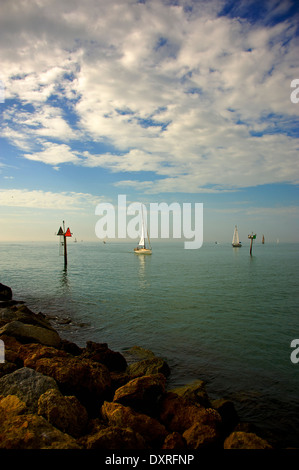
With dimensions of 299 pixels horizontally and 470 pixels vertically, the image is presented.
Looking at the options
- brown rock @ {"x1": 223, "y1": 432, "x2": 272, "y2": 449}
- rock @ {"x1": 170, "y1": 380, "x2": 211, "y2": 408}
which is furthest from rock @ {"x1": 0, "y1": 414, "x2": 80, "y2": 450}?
rock @ {"x1": 170, "y1": 380, "x2": 211, "y2": 408}

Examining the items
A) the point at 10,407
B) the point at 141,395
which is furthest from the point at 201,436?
the point at 10,407

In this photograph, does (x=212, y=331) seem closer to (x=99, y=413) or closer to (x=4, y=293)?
(x=99, y=413)

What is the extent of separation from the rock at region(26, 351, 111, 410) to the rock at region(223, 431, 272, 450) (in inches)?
112

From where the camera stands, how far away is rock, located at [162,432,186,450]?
4602 millimetres

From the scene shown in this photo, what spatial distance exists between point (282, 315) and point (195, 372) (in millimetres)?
10889

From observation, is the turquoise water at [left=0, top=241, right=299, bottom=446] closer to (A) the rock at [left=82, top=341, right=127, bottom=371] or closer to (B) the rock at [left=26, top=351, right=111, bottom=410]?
(A) the rock at [left=82, top=341, right=127, bottom=371]

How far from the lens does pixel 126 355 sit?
10844mm

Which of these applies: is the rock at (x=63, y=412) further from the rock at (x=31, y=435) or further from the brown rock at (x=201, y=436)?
the brown rock at (x=201, y=436)

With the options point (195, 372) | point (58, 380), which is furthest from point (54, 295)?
point (58, 380)

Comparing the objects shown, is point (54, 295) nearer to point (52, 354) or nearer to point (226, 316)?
point (226, 316)

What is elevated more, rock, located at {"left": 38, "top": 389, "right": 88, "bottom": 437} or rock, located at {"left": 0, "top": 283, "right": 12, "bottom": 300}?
rock, located at {"left": 38, "top": 389, "right": 88, "bottom": 437}

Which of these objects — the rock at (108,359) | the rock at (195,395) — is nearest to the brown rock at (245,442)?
the rock at (195,395)

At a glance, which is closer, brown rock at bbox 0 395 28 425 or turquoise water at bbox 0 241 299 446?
brown rock at bbox 0 395 28 425

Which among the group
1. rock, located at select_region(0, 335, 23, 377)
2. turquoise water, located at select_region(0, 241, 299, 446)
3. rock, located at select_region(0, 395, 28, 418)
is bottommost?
turquoise water, located at select_region(0, 241, 299, 446)
